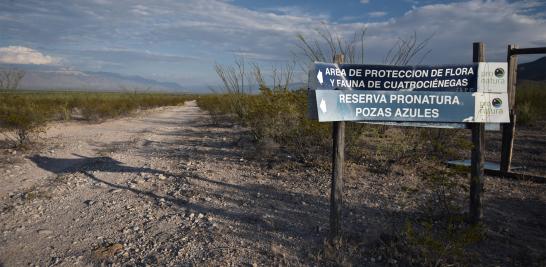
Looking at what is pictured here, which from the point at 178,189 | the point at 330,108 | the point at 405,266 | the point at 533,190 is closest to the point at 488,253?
the point at 405,266

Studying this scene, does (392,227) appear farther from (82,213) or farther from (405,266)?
(82,213)

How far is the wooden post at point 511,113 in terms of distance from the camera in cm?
618

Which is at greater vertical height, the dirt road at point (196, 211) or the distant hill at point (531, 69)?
the distant hill at point (531, 69)

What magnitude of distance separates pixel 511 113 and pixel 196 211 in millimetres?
5049

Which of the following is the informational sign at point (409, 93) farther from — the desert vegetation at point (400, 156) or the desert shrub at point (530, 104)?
the desert shrub at point (530, 104)

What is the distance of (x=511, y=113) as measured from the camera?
6.39 m

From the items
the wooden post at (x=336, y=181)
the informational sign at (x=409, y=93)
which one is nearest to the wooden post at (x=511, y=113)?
the informational sign at (x=409, y=93)

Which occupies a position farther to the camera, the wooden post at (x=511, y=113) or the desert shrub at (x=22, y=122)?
the desert shrub at (x=22, y=122)

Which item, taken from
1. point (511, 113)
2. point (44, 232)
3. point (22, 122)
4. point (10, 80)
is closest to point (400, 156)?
point (511, 113)

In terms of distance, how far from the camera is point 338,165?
4.60m

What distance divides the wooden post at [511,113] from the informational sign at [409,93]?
1.60 meters

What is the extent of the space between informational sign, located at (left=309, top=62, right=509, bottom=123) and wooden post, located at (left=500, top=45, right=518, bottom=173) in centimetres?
160

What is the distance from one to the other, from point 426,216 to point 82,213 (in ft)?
15.6

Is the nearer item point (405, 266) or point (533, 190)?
point (405, 266)
